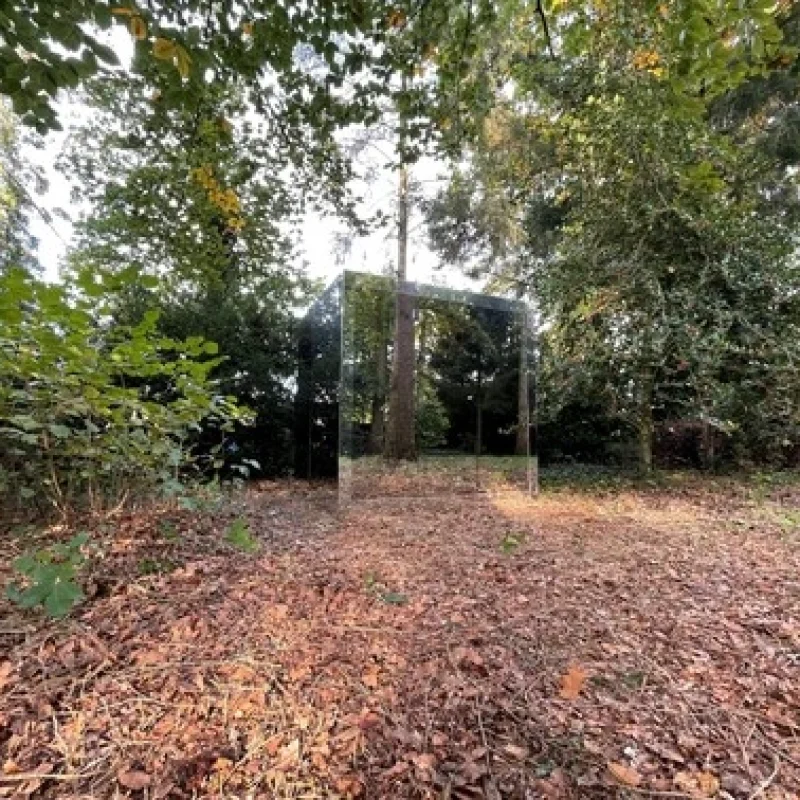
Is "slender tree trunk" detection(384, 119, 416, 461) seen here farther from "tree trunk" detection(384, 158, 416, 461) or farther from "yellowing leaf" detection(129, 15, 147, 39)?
"yellowing leaf" detection(129, 15, 147, 39)

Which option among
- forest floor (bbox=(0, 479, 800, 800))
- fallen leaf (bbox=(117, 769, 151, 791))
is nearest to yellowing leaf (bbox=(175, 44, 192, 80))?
forest floor (bbox=(0, 479, 800, 800))

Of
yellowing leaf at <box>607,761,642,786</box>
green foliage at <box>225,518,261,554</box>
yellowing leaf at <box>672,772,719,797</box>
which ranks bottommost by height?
yellowing leaf at <box>672,772,719,797</box>

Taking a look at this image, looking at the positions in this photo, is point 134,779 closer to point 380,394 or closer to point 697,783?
point 697,783

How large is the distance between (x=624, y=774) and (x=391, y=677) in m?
0.60

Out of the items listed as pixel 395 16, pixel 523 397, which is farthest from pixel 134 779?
pixel 523 397

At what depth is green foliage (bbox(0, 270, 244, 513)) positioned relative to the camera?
5.16ft

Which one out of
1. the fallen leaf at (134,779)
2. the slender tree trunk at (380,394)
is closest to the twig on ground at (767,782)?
the fallen leaf at (134,779)

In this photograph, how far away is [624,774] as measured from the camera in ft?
3.59

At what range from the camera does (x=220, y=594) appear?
173 centimetres

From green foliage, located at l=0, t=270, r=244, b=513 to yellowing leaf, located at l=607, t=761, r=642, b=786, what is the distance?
1698mm

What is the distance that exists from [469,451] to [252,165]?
3.12m

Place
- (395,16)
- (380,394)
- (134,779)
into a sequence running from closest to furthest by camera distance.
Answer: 1. (134,779)
2. (395,16)
3. (380,394)

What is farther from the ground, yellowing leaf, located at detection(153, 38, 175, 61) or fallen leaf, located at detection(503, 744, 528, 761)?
yellowing leaf, located at detection(153, 38, 175, 61)

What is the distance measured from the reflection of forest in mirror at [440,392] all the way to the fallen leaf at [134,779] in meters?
3.11
